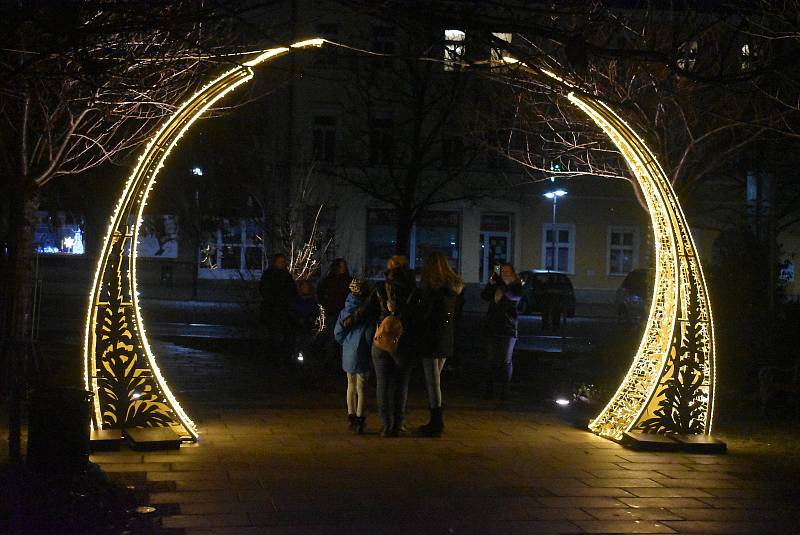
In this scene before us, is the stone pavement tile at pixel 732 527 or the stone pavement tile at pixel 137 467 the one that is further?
the stone pavement tile at pixel 137 467

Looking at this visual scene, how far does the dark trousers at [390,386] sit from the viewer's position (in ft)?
36.4

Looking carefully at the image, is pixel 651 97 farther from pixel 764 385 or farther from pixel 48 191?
pixel 48 191

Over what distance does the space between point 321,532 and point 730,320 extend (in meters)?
9.61

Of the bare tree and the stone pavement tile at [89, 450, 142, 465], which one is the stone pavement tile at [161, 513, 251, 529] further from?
the bare tree

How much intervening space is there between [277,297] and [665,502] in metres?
9.68

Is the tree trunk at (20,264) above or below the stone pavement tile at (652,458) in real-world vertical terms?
above

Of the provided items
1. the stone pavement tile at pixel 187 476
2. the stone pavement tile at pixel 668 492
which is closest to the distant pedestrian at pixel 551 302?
the stone pavement tile at pixel 668 492

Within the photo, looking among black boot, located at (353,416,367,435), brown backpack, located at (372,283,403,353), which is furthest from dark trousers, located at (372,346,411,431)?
black boot, located at (353,416,367,435)

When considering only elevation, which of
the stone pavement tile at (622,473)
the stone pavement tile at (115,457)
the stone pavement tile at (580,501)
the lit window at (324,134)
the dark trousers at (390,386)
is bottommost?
the stone pavement tile at (580,501)

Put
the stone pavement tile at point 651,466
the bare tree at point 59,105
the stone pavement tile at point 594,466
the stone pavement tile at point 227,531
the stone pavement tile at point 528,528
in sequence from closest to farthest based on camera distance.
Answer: the stone pavement tile at point 227,531, the stone pavement tile at point 528,528, the stone pavement tile at point 594,466, the stone pavement tile at point 651,466, the bare tree at point 59,105

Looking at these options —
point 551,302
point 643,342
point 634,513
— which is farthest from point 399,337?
point 551,302

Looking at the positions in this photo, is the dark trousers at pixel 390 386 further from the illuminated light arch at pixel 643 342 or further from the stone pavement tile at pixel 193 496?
the stone pavement tile at pixel 193 496

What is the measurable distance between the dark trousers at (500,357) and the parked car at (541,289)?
2058cm

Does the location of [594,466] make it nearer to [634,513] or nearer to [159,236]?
[634,513]
